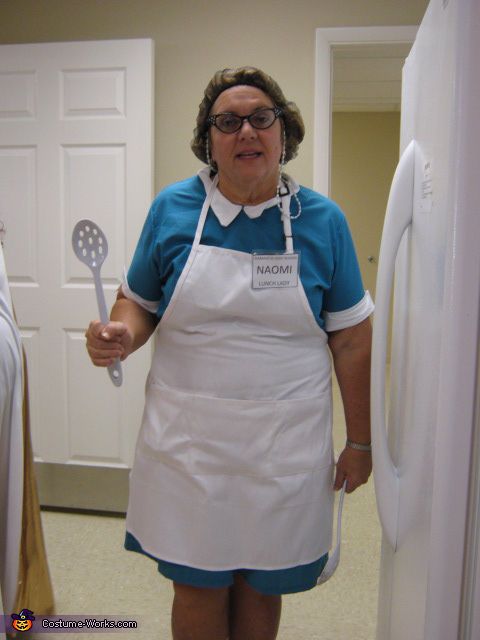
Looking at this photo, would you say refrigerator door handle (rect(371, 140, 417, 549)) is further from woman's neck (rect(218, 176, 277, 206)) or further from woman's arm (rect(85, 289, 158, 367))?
woman's arm (rect(85, 289, 158, 367))

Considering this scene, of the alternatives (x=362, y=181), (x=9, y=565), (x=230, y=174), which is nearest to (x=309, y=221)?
(x=230, y=174)

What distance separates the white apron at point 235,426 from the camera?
119 centimetres

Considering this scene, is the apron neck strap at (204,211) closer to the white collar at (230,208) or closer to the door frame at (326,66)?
the white collar at (230,208)

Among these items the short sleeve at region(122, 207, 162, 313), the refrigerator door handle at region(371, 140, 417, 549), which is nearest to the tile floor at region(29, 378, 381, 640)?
the refrigerator door handle at region(371, 140, 417, 549)

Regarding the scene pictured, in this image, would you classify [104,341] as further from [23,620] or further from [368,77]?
[368,77]

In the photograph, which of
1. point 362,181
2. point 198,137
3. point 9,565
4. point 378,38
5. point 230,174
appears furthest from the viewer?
point 362,181

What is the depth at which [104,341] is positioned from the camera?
1.14 meters

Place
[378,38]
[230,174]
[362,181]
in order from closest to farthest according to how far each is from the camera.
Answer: [230,174] → [378,38] → [362,181]

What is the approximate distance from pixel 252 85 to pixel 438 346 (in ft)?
2.46

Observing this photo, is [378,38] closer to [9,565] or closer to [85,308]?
[85,308]

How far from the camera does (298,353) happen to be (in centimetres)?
124

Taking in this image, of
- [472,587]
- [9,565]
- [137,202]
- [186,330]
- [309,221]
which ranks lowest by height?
[9,565]

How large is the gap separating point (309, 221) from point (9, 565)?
1.15m

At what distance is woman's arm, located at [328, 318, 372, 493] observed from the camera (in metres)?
1.29
